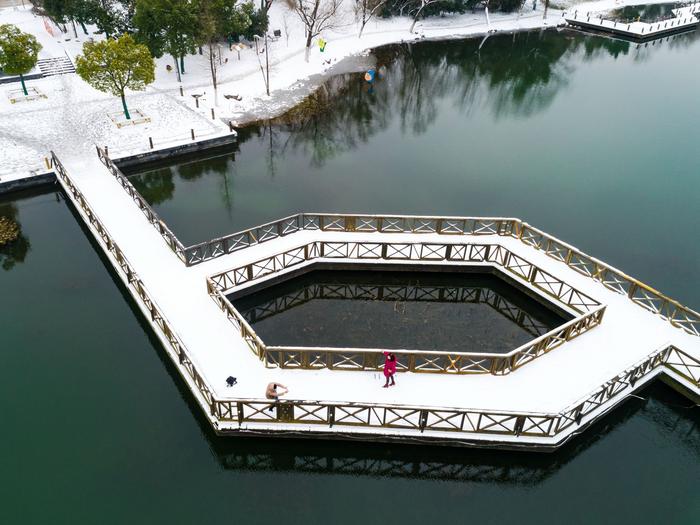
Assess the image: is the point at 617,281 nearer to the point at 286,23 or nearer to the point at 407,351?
the point at 407,351

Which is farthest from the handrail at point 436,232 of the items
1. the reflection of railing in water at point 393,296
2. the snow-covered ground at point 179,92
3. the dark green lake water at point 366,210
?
the snow-covered ground at point 179,92

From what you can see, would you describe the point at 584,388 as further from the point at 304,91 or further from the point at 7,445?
the point at 304,91

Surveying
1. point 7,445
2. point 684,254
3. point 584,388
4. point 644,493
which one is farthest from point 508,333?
point 7,445

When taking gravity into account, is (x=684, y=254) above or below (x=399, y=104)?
below

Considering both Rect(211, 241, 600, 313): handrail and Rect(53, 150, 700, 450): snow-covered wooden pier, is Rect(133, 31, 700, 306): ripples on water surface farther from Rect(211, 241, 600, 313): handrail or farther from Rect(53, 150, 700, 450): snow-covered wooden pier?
Rect(211, 241, 600, 313): handrail

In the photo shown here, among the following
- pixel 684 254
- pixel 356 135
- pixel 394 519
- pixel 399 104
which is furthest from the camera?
pixel 399 104

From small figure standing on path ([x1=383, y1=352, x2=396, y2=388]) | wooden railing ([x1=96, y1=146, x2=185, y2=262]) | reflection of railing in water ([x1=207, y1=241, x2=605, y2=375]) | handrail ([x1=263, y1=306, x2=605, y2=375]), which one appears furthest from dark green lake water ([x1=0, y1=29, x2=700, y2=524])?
reflection of railing in water ([x1=207, y1=241, x2=605, y2=375])

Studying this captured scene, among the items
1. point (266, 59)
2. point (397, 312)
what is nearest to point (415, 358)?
point (397, 312)
